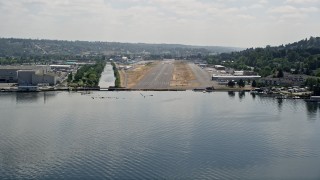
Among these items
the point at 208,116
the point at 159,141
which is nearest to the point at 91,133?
the point at 159,141

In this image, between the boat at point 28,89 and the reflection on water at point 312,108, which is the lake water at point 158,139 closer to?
the reflection on water at point 312,108

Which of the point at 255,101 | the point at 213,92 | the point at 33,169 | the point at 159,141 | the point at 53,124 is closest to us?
the point at 33,169

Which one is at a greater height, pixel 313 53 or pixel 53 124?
pixel 313 53

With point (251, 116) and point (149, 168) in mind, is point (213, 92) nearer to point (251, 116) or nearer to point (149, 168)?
point (251, 116)

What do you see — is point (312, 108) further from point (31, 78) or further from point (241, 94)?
point (31, 78)

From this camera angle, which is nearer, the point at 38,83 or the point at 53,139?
the point at 53,139

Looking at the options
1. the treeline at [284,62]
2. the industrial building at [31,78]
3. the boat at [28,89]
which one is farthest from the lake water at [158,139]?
the treeline at [284,62]

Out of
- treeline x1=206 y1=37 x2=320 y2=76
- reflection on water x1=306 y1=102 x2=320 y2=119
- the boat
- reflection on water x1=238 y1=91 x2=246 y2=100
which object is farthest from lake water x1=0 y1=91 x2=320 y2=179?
treeline x1=206 y1=37 x2=320 y2=76

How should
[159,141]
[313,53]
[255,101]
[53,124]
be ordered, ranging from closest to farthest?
[159,141] < [53,124] < [255,101] < [313,53]

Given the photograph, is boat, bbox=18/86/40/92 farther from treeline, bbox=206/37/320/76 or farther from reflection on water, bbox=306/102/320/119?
treeline, bbox=206/37/320/76
